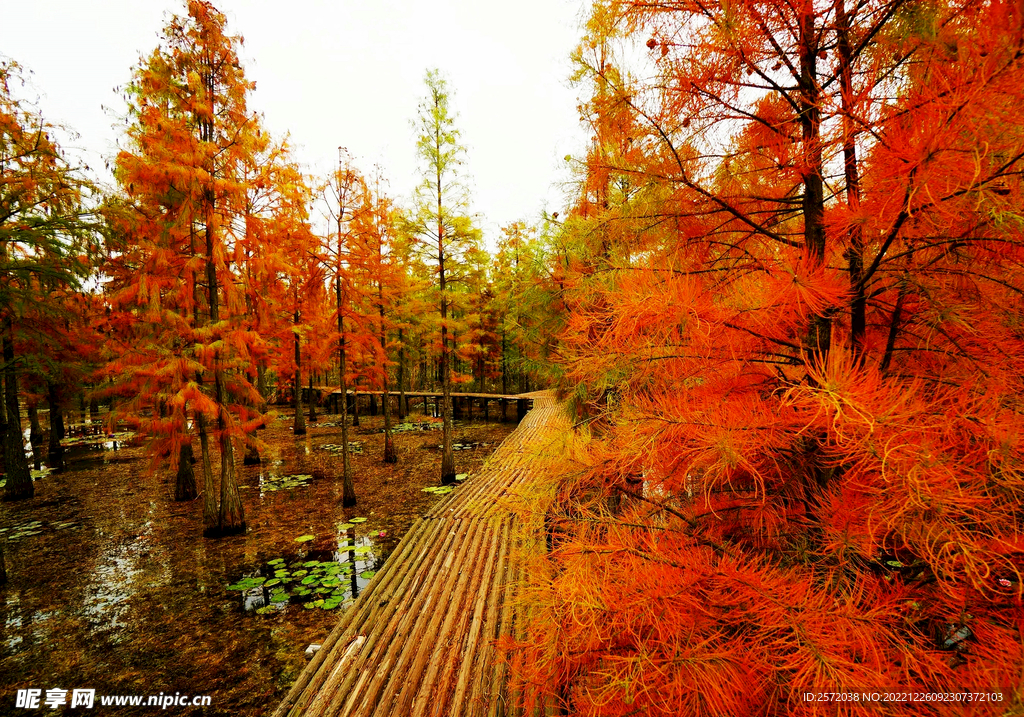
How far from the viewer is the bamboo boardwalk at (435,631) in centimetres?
301

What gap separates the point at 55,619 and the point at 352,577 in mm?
4099

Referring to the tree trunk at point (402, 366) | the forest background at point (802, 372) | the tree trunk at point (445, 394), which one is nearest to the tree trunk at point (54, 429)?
the tree trunk at point (402, 366)

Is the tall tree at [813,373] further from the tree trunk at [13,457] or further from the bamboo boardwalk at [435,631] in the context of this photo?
the tree trunk at [13,457]

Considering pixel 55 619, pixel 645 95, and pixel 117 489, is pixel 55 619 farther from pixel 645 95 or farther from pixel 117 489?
pixel 645 95

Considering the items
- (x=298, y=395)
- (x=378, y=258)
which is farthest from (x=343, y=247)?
(x=298, y=395)

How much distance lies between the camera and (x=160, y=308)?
7309mm

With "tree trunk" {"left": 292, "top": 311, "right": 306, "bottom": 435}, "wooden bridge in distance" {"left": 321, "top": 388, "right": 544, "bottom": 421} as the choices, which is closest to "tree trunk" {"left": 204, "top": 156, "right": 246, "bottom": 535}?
"tree trunk" {"left": 292, "top": 311, "right": 306, "bottom": 435}

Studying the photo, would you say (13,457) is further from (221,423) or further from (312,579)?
(312,579)

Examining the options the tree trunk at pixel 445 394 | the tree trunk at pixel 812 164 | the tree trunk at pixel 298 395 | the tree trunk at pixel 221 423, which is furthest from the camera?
the tree trunk at pixel 298 395

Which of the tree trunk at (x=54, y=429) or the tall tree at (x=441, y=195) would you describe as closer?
the tall tree at (x=441, y=195)

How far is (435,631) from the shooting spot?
387cm

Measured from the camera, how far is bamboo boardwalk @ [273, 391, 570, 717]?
3.01 meters

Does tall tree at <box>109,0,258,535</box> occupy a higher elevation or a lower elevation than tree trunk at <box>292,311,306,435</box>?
higher

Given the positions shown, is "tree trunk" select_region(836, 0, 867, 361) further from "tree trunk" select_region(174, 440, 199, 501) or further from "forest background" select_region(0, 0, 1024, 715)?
"tree trunk" select_region(174, 440, 199, 501)
